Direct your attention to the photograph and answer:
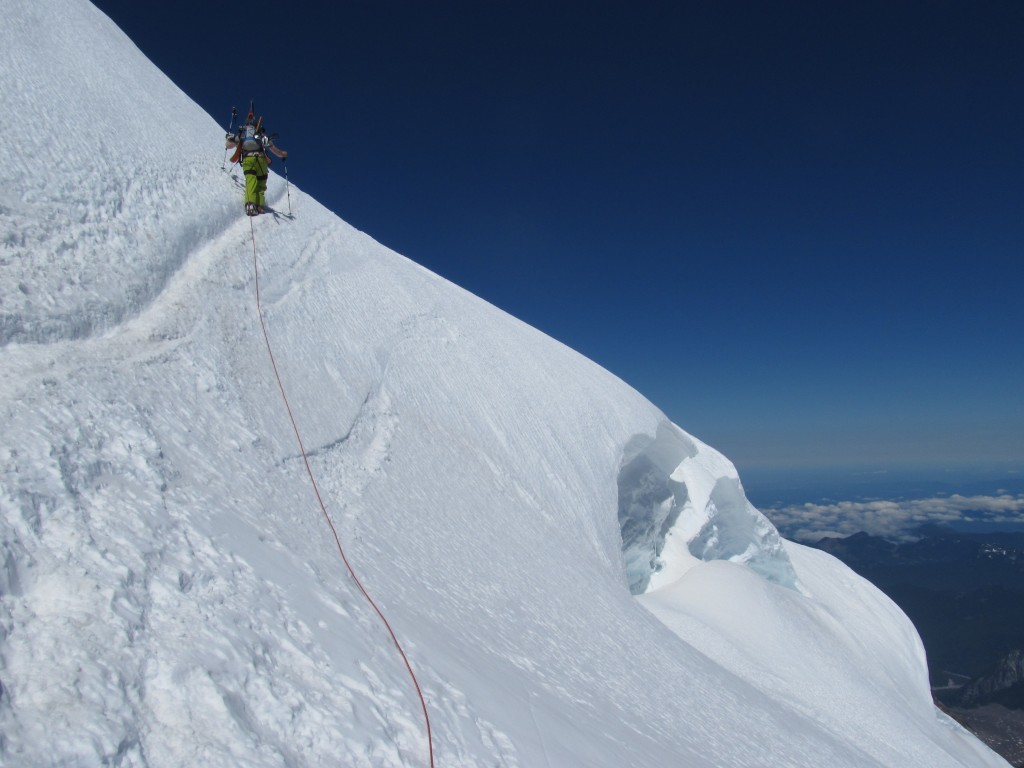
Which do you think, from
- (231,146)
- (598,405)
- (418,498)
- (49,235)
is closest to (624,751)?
(418,498)

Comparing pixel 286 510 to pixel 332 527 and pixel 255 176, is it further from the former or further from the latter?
pixel 255 176

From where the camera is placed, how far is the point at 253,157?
9648mm

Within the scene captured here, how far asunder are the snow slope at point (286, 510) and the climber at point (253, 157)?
322mm

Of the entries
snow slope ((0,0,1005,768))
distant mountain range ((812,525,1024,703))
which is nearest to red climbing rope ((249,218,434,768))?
snow slope ((0,0,1005,768))

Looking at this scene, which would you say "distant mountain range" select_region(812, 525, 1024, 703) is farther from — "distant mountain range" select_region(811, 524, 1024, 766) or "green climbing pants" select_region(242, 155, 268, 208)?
"green climbing pants" select_region(242, 155, 268, 208)

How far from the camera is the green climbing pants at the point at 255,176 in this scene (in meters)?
9.62

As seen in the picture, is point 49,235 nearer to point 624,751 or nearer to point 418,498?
point 418,498

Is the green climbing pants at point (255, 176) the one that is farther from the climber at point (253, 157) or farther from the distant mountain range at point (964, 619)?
the distant mountain range at point (964, 619)

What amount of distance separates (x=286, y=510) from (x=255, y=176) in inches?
266

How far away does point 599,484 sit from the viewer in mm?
11828

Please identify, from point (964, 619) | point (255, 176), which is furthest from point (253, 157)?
point (964, 619)

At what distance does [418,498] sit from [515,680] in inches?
101

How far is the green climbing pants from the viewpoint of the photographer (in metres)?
9.62

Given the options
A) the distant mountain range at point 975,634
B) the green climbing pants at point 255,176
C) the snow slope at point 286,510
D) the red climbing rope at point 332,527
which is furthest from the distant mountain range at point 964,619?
the green climbing pants at point 255,176
